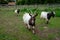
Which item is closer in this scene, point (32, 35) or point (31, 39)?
point (31, 39)

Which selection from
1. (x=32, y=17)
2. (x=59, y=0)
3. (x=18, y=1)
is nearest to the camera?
(x=32, y=17)

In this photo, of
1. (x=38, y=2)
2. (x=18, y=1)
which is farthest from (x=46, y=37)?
(x=18, y=1)

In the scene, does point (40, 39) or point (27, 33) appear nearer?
point (40, 39)

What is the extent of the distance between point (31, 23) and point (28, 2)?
104ft

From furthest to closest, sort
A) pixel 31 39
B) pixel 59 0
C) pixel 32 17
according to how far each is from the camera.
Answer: pixel 59 0, pixel 32 17, pixel 31 39

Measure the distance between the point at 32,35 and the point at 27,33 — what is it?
609 mm

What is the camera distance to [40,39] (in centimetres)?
1018

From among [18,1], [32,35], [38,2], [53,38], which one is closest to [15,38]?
[32,35]

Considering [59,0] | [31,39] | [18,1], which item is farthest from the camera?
[18,1]

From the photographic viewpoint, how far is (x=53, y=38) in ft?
34.3

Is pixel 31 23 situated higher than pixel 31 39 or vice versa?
pixel 31 23

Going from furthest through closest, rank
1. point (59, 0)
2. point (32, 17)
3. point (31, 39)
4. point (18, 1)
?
point (18, 1)
point (59, 0)
point (32, 17)
point (31, 39)

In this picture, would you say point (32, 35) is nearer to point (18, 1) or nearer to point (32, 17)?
point (32, 17)

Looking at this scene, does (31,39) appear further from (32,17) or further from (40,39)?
(32,17)
